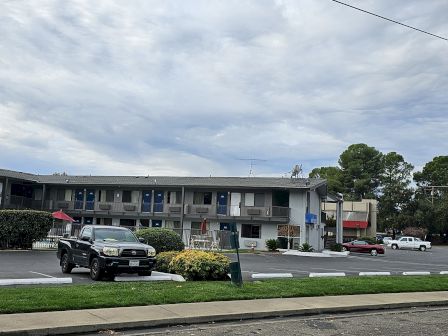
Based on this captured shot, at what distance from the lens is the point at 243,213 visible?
A: 43969mm

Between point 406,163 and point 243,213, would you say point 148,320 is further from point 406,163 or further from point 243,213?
point 406,163

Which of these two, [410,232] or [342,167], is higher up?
[342,167]

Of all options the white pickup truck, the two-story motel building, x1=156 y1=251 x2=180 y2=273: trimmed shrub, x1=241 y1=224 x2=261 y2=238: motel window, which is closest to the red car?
the two-story motel building

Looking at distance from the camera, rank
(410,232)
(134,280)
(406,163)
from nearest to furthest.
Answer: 1. (134,280)
2. (410,232)
3. (406,163)

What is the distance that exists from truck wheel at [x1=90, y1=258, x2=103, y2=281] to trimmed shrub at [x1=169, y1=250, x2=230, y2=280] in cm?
238

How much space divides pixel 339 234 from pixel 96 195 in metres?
24.6

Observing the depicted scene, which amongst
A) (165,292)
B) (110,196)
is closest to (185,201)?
(110,196)

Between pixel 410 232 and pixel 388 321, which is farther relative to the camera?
pixel 410 232

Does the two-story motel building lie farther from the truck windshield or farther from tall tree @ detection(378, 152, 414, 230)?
tall tree @ detection(378, 152, 414, 230)

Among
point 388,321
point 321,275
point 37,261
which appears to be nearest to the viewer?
point 388,321

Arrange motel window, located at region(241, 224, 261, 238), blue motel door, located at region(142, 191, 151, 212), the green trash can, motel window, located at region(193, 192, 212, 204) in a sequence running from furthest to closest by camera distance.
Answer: blue motel door, located at region(142, 191, 151, 212) → motel window, located at region(193, 192, 212, 204) → motel window, located at region(241, 224, 261, 238) → the green trash can

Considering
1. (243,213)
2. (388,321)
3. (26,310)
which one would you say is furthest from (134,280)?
(243,213)

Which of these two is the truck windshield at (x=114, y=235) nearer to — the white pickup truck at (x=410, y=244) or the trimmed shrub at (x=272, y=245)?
the trimmed shrub at (x=272, y=245)

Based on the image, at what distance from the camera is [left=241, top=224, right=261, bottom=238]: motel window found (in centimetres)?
4393
